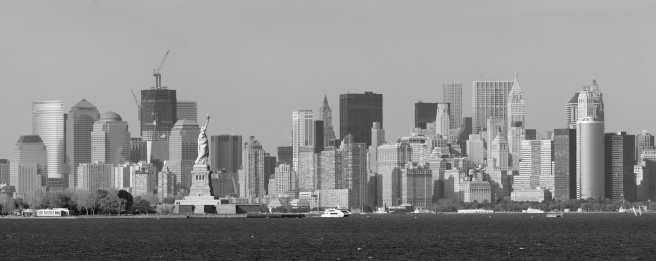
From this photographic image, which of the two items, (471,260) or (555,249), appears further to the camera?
(555,249)

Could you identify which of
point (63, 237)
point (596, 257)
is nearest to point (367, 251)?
point (596, 257)

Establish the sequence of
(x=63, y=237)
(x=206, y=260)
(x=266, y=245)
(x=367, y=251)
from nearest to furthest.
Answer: (x=206, y=260) < (x=367, y=251) < (x=266, y=245) < (x=63, y=237)

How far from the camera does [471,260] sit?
111 m

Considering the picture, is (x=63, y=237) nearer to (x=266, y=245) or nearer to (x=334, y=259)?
(x=266, y=245)

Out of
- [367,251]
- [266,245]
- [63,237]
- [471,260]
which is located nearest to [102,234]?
[63,237]

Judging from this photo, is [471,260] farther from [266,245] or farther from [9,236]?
[9,236]

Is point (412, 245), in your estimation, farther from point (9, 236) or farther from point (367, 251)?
point (9, 236)

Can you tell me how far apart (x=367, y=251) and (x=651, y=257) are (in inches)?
840

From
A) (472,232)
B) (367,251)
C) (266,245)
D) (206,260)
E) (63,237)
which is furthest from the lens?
(472,232)

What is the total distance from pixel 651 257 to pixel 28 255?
44.3m

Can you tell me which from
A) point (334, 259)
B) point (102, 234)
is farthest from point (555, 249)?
point (102, 234)

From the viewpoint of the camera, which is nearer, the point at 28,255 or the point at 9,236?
the point at 28,255

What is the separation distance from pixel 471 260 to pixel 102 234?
183 ft

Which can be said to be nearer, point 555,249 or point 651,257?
point 651,257
